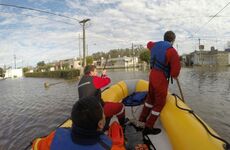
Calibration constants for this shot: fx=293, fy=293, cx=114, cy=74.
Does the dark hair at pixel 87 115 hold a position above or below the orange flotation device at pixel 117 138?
above

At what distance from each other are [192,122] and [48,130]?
17.9ft

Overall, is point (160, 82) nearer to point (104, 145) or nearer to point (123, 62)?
point (104, 145)

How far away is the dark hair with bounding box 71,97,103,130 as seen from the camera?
7.26 feet

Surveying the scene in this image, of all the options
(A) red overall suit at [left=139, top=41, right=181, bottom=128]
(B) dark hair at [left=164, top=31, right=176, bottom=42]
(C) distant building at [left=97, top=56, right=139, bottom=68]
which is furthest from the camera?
(C) distant building at [left=97, top=56, right=139, bottom=68]

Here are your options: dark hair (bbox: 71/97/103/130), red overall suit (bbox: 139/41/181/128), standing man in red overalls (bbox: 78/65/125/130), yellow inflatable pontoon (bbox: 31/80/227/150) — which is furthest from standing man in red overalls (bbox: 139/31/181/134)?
dark hair (bbox: 71/97/103/130)

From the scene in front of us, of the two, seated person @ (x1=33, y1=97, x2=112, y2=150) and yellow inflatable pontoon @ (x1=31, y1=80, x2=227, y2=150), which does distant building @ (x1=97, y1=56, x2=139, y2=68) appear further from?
seated person @ (x1=33, y1=97, x2=112, y2=150)

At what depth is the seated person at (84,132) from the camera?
222cm

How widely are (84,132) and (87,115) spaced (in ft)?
0.44

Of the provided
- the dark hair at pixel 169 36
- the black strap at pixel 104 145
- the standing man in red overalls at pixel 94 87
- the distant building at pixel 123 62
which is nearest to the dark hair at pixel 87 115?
the black strap at pixel 104 145

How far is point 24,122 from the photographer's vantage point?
405 inches

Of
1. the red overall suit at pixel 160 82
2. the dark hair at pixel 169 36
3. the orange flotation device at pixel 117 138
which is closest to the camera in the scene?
the orange flotation device at pixel 117 138

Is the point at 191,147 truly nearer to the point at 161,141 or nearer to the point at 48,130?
the point at 161,141

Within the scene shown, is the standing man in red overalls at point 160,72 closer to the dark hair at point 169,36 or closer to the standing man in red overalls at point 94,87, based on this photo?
the dark hair at point 169,36

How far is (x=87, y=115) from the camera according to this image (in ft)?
7.29
